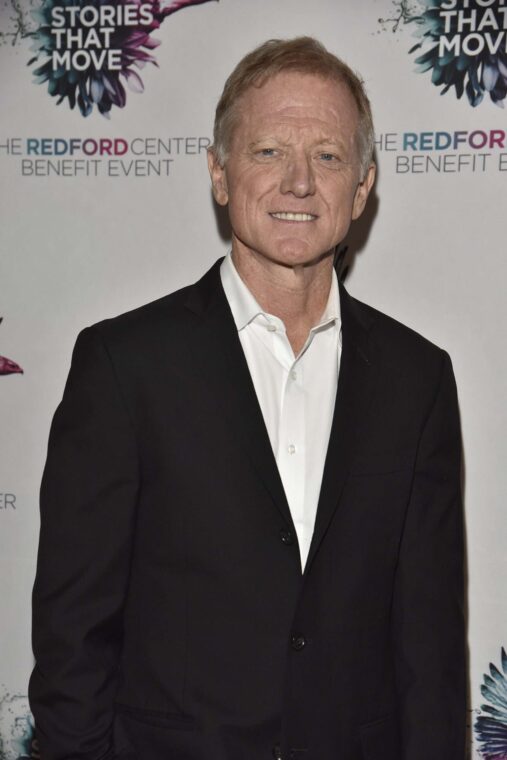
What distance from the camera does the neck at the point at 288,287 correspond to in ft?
5.49

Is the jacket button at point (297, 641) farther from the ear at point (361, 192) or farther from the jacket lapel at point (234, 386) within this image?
the ear at point (361, 192)

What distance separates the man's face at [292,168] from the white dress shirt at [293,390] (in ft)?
0.36

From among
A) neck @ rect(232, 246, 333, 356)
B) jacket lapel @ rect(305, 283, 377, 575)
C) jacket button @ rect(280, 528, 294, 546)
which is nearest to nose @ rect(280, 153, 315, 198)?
neck @ rect(232, 246, 333, 356)

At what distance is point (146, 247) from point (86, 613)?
101 centimetres

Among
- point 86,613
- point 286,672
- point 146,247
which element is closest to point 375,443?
point 286,672

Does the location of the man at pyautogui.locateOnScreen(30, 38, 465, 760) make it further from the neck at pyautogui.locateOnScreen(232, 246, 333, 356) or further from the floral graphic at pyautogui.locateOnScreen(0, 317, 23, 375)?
the floral graphic at pyautogui.locateOnScreen(0, 317, 23, 375)

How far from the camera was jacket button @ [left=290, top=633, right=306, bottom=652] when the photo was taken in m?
1.54

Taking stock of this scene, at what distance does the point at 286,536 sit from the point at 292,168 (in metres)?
0.61

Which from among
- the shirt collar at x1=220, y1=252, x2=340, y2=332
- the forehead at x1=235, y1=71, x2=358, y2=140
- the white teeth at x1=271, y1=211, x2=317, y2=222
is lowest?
the shirt collar at x1=220, y1=252, x2=340, y2=332

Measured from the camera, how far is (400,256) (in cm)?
217

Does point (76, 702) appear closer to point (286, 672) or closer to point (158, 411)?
point (286, 672)

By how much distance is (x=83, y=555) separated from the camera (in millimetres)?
1508

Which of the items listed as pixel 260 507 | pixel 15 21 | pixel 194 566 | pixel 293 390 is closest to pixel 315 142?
pixel 293 390

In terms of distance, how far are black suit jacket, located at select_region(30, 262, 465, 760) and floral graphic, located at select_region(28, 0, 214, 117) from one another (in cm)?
82
